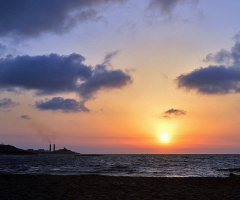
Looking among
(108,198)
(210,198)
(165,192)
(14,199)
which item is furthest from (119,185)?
(14,199)

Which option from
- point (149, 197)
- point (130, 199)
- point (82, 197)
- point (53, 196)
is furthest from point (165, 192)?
point (53, 196)

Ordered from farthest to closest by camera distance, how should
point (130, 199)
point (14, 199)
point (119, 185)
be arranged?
point (119, 185)
point (130, 199)
point (14, 199)

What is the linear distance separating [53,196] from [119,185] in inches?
262

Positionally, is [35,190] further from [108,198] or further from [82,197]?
[108,198]

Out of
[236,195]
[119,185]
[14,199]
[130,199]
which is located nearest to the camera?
[14,199]

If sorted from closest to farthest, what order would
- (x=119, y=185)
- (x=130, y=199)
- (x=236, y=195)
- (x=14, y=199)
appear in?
1. (x=14, y=199)
2. (x=130, y=199)
3. (x=236, y=195)
4. (x=119, y=185)

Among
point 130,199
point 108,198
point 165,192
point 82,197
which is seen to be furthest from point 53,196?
point 165,192

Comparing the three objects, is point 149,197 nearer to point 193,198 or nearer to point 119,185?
point 193,198

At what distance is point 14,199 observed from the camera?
14.5 metres

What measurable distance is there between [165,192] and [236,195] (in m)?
4.45

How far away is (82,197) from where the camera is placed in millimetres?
15609

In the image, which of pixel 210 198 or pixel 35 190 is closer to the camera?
pixel 210 198

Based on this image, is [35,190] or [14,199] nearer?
[14,199]

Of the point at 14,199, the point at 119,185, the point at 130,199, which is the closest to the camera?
the point at 14,199
